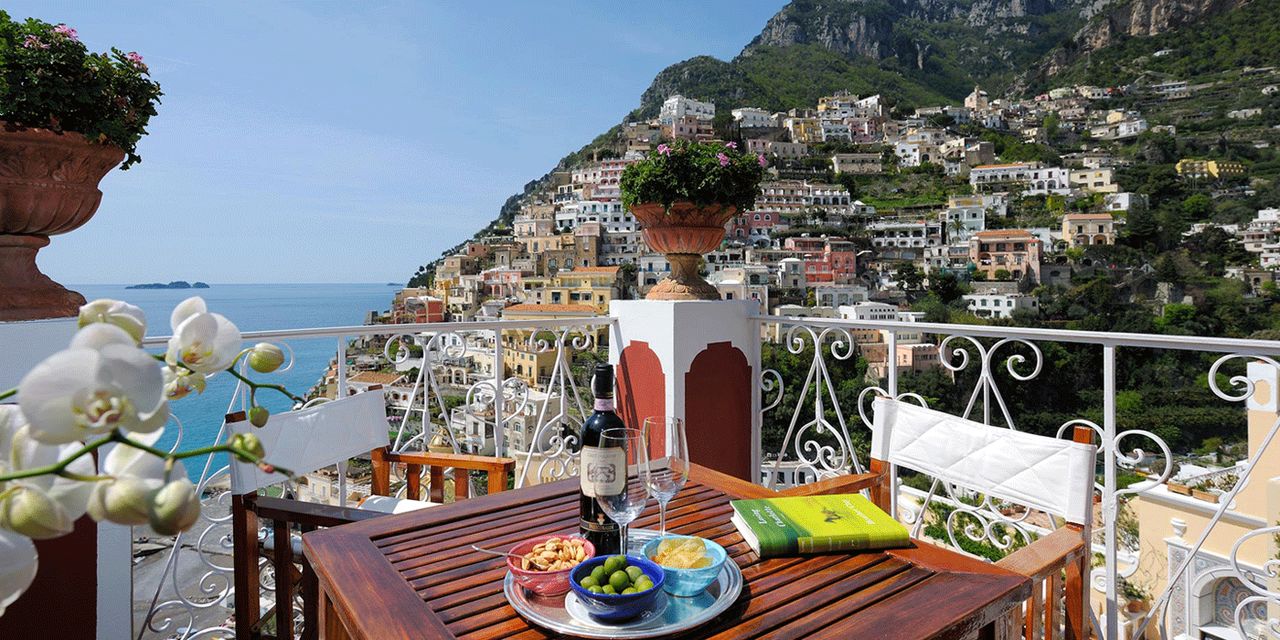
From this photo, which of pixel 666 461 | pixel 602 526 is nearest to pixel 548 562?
pixel 602 526

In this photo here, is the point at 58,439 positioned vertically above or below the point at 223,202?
below

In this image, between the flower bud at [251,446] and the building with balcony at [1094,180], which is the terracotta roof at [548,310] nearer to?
the flower bud at [251,446]

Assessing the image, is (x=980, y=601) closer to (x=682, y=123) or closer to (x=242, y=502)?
(x=242, y=502)

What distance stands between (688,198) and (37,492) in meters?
2.46

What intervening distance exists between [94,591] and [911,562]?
6.56ft

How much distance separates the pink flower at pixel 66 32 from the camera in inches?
58.1

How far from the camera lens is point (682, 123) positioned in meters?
57.5

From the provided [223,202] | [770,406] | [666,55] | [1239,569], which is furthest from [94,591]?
[666,55]

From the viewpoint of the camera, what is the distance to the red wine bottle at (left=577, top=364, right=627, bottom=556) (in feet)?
A: 3.05

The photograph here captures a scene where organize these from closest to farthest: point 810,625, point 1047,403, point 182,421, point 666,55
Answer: point 810,625
point 182,421
point 1047,403
point 666,55

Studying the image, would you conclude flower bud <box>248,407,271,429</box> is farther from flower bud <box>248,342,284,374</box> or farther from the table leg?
the table leg

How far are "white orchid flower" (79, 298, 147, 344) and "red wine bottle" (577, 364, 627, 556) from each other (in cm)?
56

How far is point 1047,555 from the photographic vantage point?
1.09 m

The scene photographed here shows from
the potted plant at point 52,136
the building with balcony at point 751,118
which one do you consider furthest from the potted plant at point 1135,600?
the building with balcony at point 751,118
